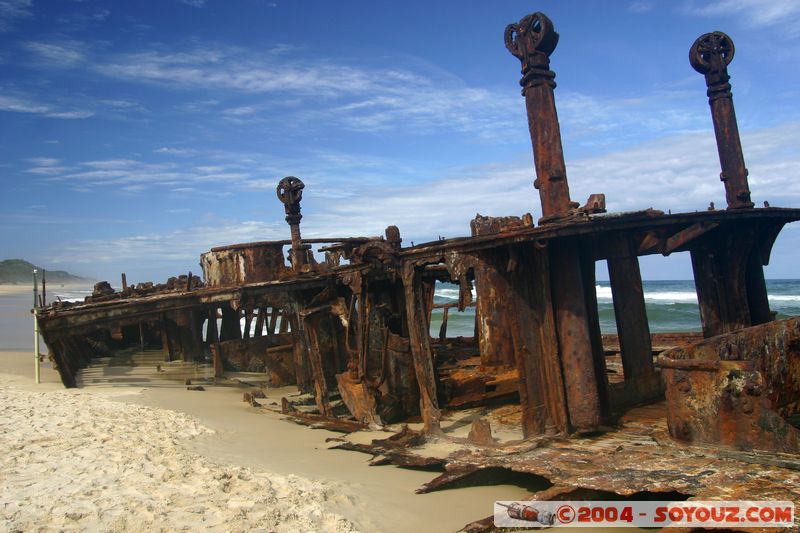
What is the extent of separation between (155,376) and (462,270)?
11.3 meters

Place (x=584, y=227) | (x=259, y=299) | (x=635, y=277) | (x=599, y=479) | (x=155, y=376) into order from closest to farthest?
(x=599, y=479) < (x=584, y=227) < (x=635, y=277) < (x=259, y=299) < (x=155, y=376)

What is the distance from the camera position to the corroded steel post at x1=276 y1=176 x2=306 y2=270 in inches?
501

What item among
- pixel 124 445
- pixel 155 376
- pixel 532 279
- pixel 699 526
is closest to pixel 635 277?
pixel 532 279

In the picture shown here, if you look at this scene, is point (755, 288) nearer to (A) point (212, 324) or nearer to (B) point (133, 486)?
(B) point (133, 486)

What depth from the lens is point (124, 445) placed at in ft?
25.2

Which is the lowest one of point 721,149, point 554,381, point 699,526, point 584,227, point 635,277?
point 699,526

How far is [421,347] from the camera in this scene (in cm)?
794

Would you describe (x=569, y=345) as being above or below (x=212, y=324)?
below

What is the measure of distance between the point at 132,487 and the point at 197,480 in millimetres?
627

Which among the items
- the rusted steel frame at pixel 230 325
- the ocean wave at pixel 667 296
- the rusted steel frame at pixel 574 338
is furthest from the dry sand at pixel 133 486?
the ocean wave at pixel 667 296

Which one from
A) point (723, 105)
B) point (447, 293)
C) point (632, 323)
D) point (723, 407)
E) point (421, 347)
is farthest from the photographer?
point (447, 293)

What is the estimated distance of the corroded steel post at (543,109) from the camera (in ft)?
23.1

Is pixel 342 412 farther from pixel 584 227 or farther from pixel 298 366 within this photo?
pixel 584 227

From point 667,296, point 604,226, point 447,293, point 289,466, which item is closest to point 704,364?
point 604,226
